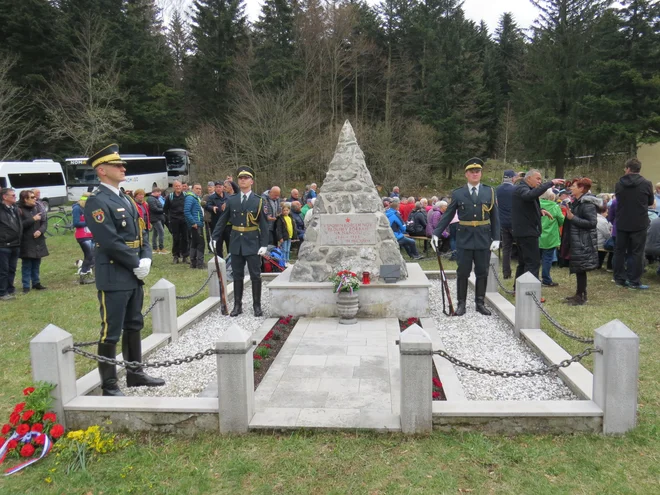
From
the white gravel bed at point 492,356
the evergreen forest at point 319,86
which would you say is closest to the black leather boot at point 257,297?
the white gravel bed at point 492,356

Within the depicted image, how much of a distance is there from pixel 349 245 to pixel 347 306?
125cm

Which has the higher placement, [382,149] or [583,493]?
[382,149]

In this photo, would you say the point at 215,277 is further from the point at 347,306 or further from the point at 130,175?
the point at 130,175

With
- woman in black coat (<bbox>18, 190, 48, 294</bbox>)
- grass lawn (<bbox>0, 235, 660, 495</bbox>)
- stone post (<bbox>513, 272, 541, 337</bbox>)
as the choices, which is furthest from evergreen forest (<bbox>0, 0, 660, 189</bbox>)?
grass lawn (<bbox>0, 235, 660, 495</bbox>)

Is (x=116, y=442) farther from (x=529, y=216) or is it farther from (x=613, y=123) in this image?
(x=613, y=123)

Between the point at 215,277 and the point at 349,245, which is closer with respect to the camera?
the point at 349,245

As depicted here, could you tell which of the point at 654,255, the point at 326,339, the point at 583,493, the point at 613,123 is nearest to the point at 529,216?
the point at 654,255

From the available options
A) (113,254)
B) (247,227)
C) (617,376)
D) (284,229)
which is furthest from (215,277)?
(617,376)

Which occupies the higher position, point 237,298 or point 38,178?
point 38,178

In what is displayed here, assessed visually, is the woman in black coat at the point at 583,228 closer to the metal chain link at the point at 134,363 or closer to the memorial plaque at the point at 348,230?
the memorial plaque at the point at 348,230

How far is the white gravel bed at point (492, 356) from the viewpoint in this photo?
5.42 metres

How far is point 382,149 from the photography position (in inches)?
1202

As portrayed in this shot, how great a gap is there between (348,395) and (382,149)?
26453mm

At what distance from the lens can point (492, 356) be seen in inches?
258
